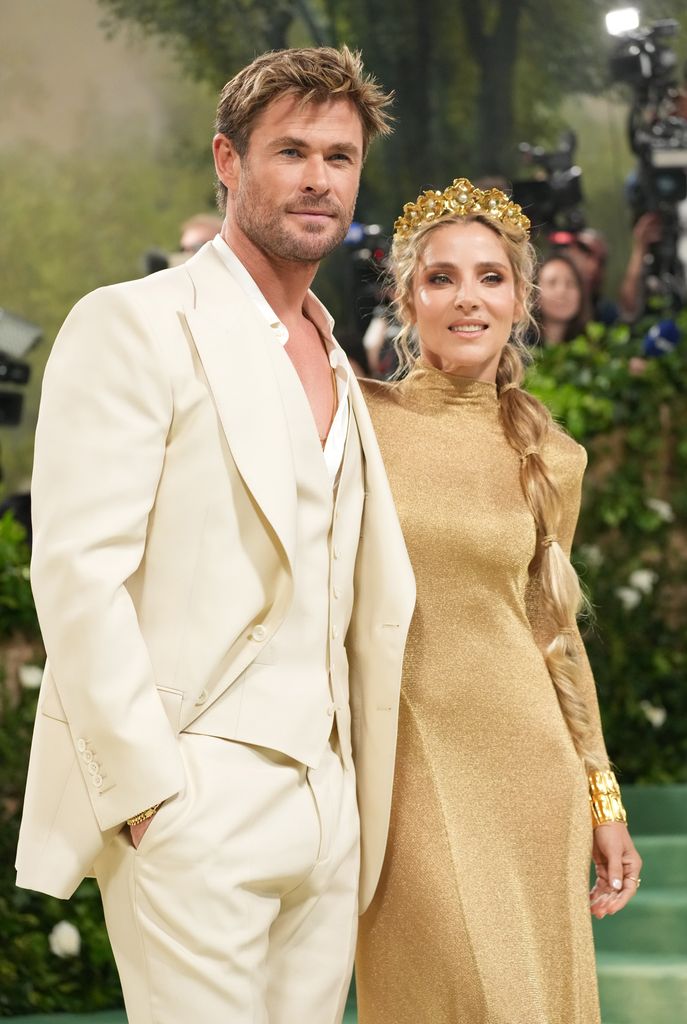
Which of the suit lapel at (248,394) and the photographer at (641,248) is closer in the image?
the suit lapel at (248,394)

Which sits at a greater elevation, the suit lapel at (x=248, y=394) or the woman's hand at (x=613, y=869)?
the suit lapel at (x=248, y=394)

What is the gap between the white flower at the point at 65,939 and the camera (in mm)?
3506

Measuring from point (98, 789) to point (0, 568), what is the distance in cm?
213

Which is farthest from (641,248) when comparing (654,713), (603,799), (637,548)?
(603,799)

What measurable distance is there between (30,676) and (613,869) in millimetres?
1872

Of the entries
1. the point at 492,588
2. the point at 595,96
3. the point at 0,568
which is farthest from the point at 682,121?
the point at 492,588

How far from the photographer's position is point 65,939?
3.51m

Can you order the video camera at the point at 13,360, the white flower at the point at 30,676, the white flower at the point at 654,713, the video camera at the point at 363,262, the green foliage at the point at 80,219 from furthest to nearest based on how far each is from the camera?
1. the green foliage at the point at 80,219
2. the video camera at the point at 363,262
3. the video camera at the point at 13,360
4. the white flower at the point at 654,713
5. the white flower at the point at 30,676

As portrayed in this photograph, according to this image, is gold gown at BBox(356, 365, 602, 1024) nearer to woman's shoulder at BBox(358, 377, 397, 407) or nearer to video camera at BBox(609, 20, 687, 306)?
woman's shoulder at BBox(358, 377, 397, 407)

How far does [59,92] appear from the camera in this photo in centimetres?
702

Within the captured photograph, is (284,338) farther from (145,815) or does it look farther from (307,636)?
(145,815)

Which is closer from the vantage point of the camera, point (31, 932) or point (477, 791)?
point (477, 791)

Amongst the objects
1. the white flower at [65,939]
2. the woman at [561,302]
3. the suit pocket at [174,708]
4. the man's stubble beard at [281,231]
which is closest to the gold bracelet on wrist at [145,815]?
the suit pocket at [174,708]

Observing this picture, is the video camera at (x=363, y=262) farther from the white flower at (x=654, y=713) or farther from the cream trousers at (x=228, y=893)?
the cream trousers at (x=228, y=893)
